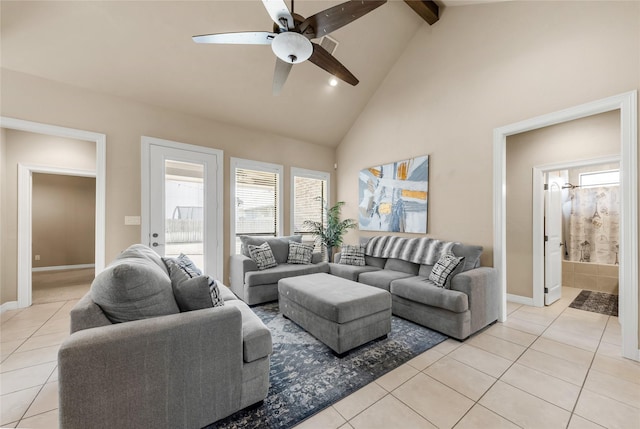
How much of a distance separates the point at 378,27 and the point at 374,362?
4360 mm

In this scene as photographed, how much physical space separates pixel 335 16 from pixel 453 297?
275cm

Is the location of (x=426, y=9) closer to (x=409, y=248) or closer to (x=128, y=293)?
(x=409, y=248)

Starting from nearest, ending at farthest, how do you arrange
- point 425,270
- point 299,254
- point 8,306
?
point 8,306 < point 425,270 < point 299,254

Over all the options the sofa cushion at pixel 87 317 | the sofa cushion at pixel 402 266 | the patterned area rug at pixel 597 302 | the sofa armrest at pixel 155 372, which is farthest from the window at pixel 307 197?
the patterned area rug at pixel 597 302

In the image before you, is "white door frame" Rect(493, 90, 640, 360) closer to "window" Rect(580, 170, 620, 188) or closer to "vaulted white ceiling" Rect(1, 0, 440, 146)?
"vaulted white ceiling" Rect(1, 0, 440, 146)

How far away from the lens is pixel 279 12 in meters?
1.75

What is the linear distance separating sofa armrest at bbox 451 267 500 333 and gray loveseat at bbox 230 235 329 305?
2142 millimetres

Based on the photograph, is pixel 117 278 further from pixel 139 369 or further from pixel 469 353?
pixel 469 353

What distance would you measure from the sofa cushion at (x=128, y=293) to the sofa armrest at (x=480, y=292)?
2.74 m

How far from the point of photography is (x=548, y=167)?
3.40 meters

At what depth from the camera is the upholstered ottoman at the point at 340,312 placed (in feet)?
7.14

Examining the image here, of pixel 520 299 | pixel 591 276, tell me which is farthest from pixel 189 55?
pixel 591 276

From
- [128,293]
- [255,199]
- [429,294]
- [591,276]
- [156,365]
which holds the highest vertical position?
[255,199]

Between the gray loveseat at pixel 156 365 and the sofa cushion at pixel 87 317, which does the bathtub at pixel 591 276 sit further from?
the sofa cushion at pixel 87 317
